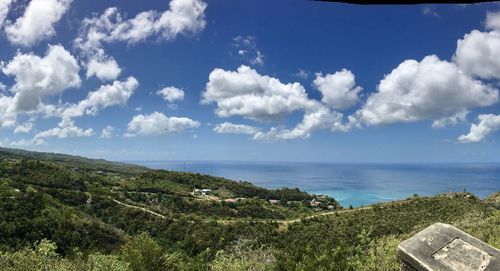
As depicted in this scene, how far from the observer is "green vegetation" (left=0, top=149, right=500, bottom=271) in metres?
16.3

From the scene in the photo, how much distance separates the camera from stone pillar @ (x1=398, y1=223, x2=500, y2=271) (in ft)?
26.6

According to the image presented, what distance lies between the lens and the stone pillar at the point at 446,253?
8.10 meters

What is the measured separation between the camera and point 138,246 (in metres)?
20.8

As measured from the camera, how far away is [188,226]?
2516 inches

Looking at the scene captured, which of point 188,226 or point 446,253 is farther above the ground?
point 446,253

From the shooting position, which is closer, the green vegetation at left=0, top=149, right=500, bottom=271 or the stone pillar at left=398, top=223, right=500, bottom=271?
the stone pillar at left=398, top=223, right=500, bottom=271

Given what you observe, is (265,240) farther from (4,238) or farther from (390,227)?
(4,238)

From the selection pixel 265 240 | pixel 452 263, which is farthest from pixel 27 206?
pixel 452 263

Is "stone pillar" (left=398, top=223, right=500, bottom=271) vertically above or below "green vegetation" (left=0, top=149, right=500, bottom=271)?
above

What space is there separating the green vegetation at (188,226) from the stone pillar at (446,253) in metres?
3.03

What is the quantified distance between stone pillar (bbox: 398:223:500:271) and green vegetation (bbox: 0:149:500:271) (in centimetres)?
303

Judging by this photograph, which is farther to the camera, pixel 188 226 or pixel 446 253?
pixel 188 226

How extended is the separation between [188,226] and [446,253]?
57.8 metres

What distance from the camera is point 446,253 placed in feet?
27.8
